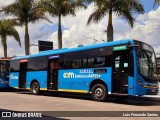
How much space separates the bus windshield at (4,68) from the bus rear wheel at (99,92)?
1169 centimetres

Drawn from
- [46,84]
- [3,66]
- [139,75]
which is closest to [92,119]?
[139,75]

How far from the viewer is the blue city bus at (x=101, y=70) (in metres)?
15.7

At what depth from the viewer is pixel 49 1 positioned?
29.8 metres

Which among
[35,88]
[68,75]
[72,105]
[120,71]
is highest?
[120,71]

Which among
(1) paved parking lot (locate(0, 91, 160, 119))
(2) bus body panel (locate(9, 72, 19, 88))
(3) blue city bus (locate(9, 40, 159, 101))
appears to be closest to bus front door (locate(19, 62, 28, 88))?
(2) bus body panel (locate(9, 72, 19, 88))

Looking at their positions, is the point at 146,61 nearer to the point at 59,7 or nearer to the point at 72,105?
the point at 72,105

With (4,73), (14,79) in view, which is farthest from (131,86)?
(4,73)

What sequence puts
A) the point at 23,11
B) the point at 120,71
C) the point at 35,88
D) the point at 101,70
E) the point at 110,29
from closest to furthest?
the point at 120,71, the point at 101,70, the point at 35,88, the point at 110,29, the point at 23,11

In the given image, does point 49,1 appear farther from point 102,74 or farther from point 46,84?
point 102,74

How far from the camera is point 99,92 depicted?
17.2 m

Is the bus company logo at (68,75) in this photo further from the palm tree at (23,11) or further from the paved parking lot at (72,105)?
the palm tree at (23,11)

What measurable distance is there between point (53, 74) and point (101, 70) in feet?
15.4

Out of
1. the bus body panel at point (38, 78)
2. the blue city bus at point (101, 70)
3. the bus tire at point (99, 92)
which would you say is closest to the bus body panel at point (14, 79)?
the bus body panel at point (38, 78)

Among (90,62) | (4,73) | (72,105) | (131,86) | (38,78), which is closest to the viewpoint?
(72,105)
